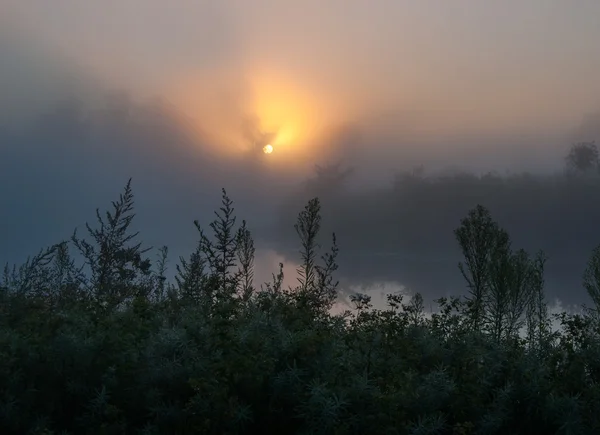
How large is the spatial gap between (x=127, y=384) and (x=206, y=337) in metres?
0.95

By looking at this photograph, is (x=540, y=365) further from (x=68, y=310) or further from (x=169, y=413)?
(x=68, y=310)

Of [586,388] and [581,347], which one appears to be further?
[581,347]

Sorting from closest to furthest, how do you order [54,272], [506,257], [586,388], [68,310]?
[586,388], [68,310], [54,272], [506,257]

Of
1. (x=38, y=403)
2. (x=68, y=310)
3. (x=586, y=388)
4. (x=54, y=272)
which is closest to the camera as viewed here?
(x=38, y=403)

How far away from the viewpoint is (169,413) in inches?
207

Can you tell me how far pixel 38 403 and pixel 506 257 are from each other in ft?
115

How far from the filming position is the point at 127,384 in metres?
5.59

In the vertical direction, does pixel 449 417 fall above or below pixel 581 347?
below

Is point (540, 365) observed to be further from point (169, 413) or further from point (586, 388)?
point (169, 413)

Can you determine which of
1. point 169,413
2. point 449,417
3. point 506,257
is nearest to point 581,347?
point 449,417

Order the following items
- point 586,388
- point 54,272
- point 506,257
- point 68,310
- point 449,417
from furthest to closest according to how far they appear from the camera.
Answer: point 506,257, point 54,272, point 68,310, point 586,388, point 449,417

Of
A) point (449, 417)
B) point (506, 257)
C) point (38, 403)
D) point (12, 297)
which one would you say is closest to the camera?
point (38, 403)

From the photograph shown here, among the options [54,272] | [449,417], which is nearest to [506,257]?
[54,272]

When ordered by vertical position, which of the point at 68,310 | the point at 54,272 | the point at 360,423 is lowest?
the point at 360,423
